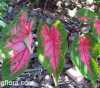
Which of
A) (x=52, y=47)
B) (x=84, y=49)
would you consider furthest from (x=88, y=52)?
(x=52, y=47)

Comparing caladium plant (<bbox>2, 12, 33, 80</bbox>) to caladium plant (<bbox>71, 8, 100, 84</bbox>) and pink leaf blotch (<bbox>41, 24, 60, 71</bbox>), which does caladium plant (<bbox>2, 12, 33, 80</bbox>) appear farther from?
caladium plant (<bbox>71, 8, 100, 84</bbox>)

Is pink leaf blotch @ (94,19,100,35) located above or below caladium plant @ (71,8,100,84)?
above

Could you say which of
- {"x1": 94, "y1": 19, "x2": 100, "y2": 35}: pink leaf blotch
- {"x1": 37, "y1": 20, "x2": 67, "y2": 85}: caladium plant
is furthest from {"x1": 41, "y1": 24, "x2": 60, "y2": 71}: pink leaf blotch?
{"x1": 94, "y1": 19, "x2": 100, "y2": 35}: pink leaf blotch

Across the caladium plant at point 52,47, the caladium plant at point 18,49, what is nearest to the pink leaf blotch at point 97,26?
the caladium plant at point 52,47

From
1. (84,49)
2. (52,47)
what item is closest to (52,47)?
(52,47)

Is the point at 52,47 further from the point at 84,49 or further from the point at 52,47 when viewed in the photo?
the point at 84,49

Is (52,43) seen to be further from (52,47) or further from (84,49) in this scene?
(84,49)

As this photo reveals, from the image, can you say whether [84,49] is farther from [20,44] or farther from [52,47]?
[20,44]
